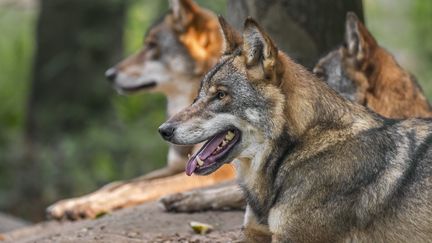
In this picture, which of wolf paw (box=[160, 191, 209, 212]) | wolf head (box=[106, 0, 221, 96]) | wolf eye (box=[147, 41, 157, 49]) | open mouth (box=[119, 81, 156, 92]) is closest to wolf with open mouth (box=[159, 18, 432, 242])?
wolf paw (box=[160, 191, 209, 212])

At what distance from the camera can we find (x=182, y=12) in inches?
399

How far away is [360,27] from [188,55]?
2.98 m

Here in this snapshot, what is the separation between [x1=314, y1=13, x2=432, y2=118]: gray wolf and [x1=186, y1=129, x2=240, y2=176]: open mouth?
85.5 inches

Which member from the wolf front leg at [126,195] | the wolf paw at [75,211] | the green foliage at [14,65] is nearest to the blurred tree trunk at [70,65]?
the green foliage at [14,65]

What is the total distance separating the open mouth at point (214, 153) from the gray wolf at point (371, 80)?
7.13ft

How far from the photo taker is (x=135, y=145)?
49.3ft

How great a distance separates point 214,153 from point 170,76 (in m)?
4.72

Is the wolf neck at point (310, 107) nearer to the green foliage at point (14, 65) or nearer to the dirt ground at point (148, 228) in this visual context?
the dirt ground at point (148, 228)

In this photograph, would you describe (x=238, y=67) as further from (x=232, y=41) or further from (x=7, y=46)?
(x=7, y=46)

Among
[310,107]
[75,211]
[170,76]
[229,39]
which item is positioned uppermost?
[229,39]

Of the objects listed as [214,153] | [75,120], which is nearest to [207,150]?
[214,153]

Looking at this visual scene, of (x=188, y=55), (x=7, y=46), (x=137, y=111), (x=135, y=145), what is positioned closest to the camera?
(x=188, y=55)

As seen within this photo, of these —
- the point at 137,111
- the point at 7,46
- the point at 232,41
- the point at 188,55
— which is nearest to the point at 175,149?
the point at 188,55

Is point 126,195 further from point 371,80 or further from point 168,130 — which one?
point 168,130
